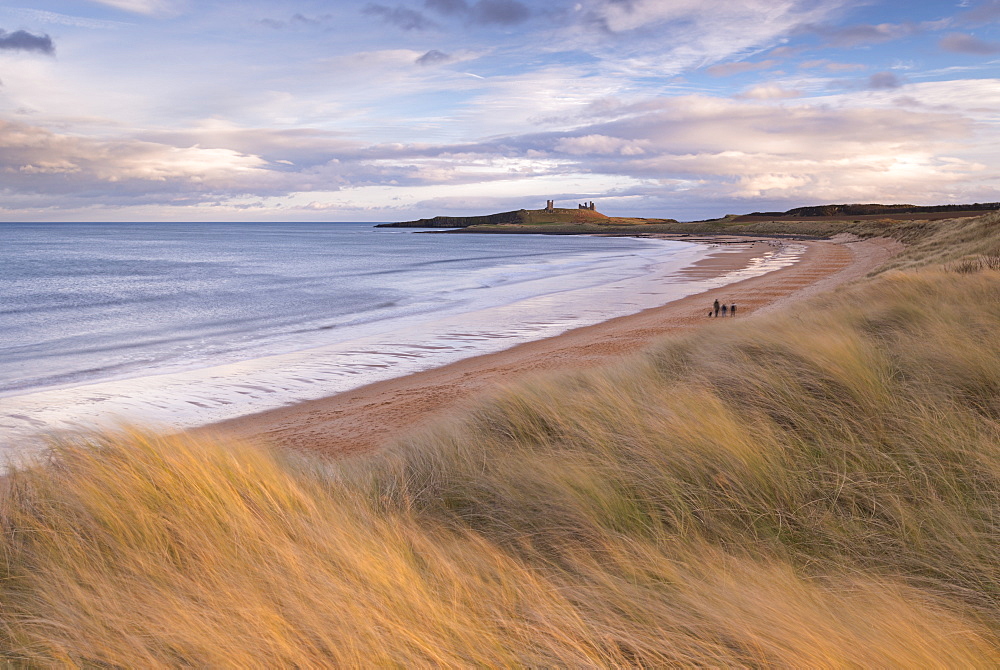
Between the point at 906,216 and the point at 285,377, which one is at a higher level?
the point at 906,216

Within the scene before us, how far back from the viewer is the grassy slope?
229cm

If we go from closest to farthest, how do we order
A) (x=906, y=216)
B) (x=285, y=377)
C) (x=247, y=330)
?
(x=285, y=377), (x=247, y=330), (x=906, y=216)

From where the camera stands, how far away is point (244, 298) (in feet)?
93.8

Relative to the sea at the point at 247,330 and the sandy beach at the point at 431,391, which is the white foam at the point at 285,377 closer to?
the sea at the point at 247,330

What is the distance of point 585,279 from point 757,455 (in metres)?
31.5

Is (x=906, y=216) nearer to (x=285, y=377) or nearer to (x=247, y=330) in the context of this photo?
(x=247, y=330)

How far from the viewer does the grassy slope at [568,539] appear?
2.29 metres

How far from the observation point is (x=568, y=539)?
337 cm

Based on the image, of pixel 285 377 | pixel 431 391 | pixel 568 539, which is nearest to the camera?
pixel 568 539

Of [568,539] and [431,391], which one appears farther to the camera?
[431,391]

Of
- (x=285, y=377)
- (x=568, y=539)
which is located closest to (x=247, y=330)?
(x=285, y=377)

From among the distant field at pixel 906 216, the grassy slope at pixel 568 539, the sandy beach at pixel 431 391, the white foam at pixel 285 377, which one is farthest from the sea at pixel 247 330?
the distant field at pixel 906 216

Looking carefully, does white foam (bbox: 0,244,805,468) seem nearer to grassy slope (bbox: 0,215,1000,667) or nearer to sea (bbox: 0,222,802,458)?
sea (bbox: 0,222,802,458)

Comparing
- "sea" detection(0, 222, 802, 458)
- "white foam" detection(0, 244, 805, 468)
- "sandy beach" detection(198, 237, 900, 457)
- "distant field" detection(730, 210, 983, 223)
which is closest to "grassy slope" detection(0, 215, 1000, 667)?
"sandy beach" detection(198, 237, 900, 457)
